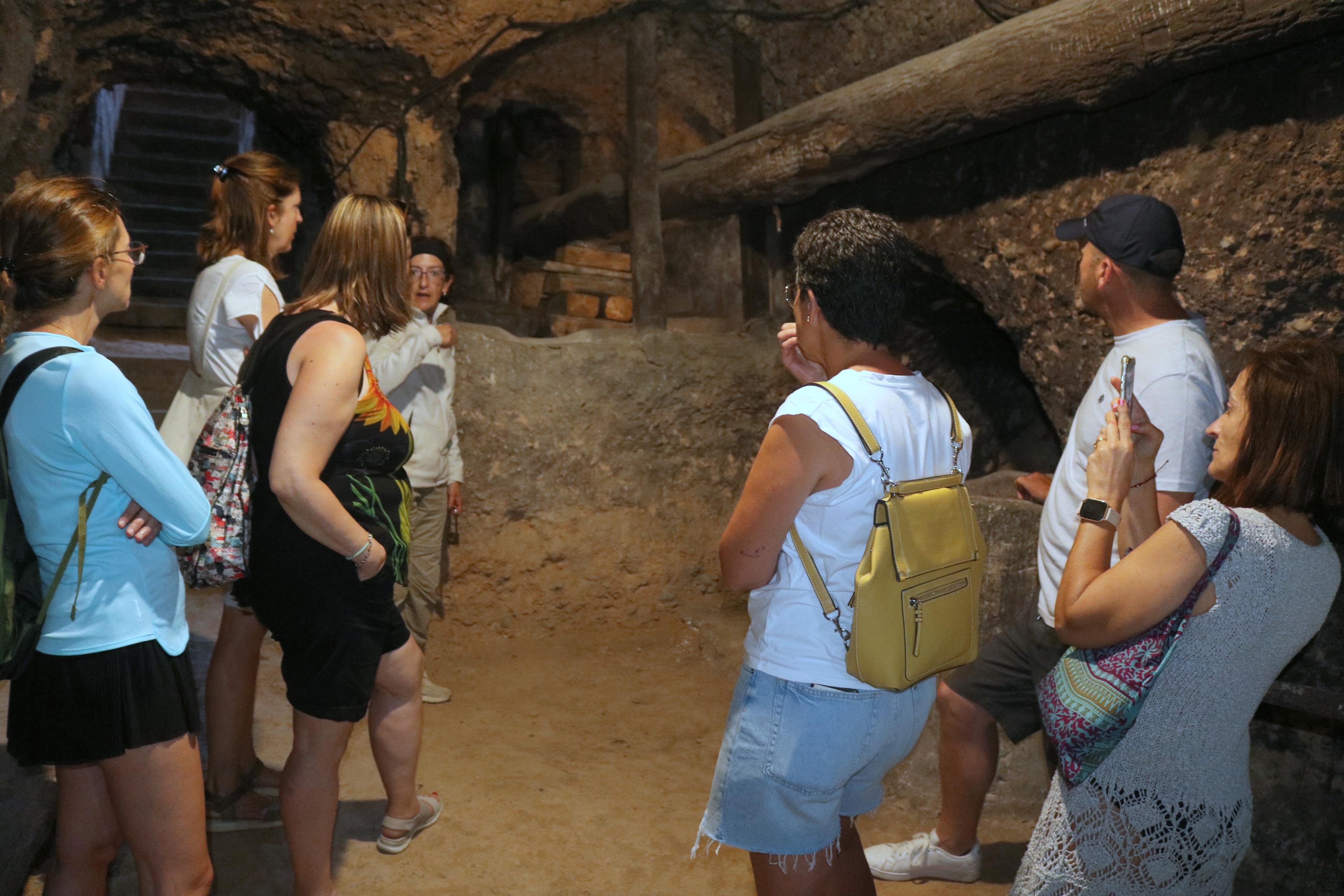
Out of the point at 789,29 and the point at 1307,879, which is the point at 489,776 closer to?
the point at 1307,879

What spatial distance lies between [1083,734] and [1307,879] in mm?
1628

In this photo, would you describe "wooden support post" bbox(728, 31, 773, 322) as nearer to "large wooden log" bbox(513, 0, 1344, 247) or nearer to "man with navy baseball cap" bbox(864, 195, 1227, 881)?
"large wooden log" bbox(513, 0, 1344, 247)

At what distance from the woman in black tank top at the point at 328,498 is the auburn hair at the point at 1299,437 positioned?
Answer: 1.67m

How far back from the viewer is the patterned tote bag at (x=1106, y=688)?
163 cm

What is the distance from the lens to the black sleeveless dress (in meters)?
2.14

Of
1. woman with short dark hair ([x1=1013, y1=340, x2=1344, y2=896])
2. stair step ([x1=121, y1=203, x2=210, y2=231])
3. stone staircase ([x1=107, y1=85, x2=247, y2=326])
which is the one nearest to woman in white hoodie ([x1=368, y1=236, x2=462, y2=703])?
woman with short dark hair ([x1=1013, y1=340, x2=1344, y2=896])

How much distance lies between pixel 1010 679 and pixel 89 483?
208 centimetres

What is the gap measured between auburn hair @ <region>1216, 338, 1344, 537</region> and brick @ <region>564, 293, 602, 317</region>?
478 centimetres

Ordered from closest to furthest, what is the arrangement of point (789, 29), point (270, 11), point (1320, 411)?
point (1320, 411), point (270, 11), point (789, 29)

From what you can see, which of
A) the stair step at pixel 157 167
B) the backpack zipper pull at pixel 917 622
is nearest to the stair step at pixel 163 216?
the stair step at pixel 157 167

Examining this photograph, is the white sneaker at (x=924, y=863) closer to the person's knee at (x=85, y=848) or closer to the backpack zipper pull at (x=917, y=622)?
the backpack zipper pull at (x=917, y=622)

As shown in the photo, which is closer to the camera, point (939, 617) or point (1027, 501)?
point (939, 617)

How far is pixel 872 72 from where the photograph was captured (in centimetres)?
504

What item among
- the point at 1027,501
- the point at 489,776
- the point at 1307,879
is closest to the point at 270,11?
the point at 489,776
